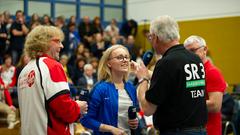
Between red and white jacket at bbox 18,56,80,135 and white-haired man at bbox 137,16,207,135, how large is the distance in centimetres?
62

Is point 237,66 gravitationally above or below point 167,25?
below

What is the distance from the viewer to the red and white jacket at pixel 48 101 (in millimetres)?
3678

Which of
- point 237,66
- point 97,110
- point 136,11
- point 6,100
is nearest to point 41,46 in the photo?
point 97,110

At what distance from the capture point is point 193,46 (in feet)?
15.7

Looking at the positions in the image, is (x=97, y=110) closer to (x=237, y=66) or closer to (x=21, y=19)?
(x=21, y=19)

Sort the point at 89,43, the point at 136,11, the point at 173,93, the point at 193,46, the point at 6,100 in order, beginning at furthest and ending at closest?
the point at 136,11 → the point at 89,43 → the point at 6,100 → the point at 193,46 → the point at 173,93

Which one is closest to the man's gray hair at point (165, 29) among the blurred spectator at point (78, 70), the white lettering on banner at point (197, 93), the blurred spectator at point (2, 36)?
the white lettering on banner at point (197, 93)

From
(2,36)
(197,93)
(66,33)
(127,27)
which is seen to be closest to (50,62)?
(197,93)

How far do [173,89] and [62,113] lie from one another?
893mm

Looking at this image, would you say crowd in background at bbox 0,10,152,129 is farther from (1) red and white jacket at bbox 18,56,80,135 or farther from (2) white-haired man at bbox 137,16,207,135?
(2) white-haired man at bbox 137,16,207,135

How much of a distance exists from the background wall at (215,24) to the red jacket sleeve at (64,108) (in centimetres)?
1169

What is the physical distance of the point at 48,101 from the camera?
3.70 m

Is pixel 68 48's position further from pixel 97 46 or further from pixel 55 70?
pixel 55 70

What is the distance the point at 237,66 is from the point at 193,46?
35.6ft
